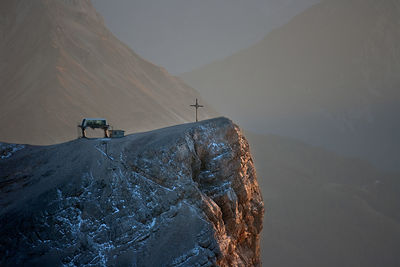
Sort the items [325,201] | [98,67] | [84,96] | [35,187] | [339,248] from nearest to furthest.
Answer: [35,187], [339,248], [325,201], [84,96], [98,67]

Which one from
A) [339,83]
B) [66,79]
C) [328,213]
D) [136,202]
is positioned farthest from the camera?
[339,83]

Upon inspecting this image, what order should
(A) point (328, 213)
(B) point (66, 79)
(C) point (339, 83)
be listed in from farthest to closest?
(C) point (339, 83)
(B) point (66, 79)
(A) point (328, 213)

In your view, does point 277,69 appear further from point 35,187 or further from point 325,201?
point 35,187

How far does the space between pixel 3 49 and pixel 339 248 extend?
94.1m

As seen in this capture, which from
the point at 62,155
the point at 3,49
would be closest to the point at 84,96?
the point at 3,49

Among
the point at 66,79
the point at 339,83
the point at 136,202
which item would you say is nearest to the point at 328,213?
the point at 136,202

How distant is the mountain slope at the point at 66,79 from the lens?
51.6 m

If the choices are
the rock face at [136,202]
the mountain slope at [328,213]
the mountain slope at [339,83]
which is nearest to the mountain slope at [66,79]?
the mountain slope at [328,213]

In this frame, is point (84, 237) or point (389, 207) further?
point (389, 207)

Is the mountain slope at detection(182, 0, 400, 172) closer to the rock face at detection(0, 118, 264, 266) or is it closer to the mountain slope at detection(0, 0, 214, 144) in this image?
the mountain slope at detection(0, 0, 214, 144)

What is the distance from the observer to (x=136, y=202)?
12.6 m

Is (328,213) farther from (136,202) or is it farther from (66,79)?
(66,79)

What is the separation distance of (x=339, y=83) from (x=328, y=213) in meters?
89.7

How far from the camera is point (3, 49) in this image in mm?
66750
